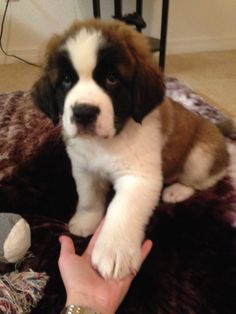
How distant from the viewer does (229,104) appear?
3.03 m

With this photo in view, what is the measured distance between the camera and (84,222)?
1.58 metres

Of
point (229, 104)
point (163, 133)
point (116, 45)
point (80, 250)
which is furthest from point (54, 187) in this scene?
point (229, 104)

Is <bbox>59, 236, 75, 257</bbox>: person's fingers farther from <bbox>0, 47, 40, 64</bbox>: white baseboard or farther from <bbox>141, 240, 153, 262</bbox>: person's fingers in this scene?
<bbox>0, 47, 40, 64</bbox>: white baseboard

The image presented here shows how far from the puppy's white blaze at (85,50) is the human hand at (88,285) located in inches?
23.2

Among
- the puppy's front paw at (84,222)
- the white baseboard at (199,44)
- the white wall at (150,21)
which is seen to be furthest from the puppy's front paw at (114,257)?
the white baseboard at (199,44)

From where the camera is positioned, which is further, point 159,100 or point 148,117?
point 148,117

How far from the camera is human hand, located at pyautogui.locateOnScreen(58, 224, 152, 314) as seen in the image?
1070 mm

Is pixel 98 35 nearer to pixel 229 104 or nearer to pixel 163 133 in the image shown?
pixel 163 133

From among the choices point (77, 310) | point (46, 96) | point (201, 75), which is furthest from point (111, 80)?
point (201, 75)

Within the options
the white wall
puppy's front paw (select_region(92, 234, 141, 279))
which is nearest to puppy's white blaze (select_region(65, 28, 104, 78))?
puppy's front paw (select_region(92, 234, 141, 279))

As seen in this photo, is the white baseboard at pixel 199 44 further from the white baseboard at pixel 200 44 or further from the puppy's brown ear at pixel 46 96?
the puppy's brown ear at pixel 46 96

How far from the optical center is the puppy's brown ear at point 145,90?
4.16 feet

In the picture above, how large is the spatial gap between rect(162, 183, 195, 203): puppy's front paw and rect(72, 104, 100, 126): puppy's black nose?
0.69 m

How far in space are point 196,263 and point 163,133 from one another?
52 cm
